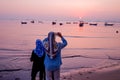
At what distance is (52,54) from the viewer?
23.3 ft

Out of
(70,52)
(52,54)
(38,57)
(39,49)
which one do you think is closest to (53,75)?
(52,54)

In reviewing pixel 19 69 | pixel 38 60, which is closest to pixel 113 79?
pixel 38 60

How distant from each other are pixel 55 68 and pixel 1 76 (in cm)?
660

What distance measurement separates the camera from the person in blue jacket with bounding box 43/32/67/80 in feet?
23.1

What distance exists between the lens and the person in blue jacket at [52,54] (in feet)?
23.1

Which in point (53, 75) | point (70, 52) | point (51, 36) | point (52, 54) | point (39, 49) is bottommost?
point (70, 52)

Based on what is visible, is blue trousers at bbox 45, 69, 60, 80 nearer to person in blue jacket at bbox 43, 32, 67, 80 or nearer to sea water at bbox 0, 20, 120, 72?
person in blue jacket at bbox 43, 32, 67, 80

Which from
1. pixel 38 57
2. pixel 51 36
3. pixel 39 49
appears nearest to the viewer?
pixel 51 36

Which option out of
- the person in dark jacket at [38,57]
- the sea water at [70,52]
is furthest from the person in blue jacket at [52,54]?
the sea water at [70,52]

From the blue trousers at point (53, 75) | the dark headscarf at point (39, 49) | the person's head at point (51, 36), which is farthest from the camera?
the dark headscarf at point (39, 49)

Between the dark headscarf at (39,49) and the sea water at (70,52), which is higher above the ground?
the dark headscarf at (39,49)

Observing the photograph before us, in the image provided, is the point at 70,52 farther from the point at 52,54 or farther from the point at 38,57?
the point at 52,54

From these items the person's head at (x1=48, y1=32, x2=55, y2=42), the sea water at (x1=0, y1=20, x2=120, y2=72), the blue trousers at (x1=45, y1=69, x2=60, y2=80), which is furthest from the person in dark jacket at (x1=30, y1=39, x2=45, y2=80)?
the sea water at (x1=0, y1=20, x2=120, y2=72)

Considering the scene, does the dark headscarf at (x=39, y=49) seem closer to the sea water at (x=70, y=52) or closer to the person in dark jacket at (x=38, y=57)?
the person in dark jacket at (x=38, y=57)
